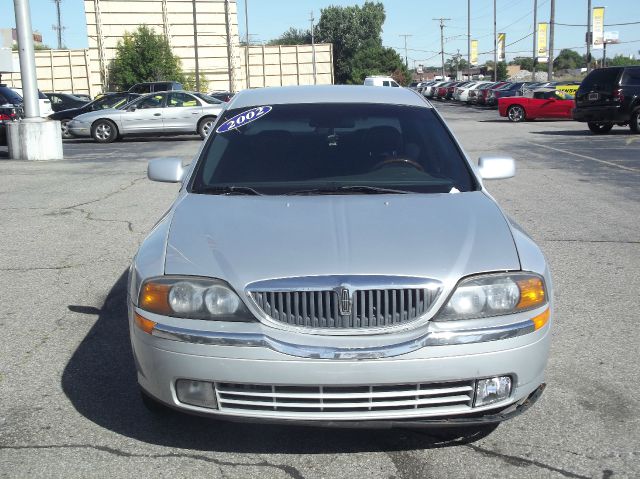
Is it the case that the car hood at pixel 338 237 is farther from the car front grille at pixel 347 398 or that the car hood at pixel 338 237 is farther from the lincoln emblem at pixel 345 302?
the car front grille at pixel 347 398

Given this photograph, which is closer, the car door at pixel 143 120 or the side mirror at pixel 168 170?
the side mirror at pixel 168 170

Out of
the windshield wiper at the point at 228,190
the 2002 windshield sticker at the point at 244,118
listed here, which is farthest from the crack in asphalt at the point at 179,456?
the 2002 windshield sticker at the point at 244,118

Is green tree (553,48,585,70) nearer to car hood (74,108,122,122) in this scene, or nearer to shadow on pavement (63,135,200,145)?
shadow on pavement (63,135,200,145)

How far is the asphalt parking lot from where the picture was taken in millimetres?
3305

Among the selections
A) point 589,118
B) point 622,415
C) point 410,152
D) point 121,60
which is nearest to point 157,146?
point 589,118

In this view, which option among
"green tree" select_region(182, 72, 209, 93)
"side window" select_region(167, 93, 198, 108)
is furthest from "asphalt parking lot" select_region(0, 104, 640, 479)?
"green tree" select_region(182, 72, 209, 93)

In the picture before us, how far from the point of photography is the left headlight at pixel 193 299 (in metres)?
3.17

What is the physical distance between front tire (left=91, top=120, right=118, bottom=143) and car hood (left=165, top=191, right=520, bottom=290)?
802 inches

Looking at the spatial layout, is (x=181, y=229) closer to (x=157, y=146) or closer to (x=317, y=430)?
(x=317, y=430)

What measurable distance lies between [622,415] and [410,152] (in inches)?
73.4

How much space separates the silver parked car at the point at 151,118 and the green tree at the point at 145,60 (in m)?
36.9

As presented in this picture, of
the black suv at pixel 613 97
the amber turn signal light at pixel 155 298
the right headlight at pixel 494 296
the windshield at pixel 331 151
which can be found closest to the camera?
the right headlight at pixel 494 296

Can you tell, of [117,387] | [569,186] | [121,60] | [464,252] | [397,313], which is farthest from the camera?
[121,60]

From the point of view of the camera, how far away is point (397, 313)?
3.12 meters
